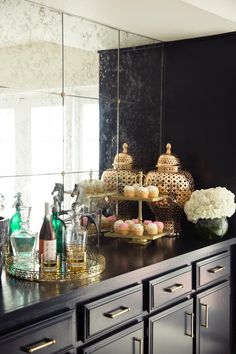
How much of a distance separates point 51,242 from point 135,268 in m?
0.39

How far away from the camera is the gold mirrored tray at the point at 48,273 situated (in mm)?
2184

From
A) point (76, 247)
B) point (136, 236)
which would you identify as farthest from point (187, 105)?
point (76, 247)

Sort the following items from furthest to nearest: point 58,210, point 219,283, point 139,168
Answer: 1. point 139,168
2. point 219,283
3. point 58,210

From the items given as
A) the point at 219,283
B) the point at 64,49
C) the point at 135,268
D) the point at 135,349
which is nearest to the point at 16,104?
the point at 64,49

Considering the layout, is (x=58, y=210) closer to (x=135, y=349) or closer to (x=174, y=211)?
(x=135, y=349)

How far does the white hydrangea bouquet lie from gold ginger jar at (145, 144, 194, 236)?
0.30ft

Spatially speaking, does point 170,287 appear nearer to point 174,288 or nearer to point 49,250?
point 174,288

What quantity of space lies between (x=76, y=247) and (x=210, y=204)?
94 cm

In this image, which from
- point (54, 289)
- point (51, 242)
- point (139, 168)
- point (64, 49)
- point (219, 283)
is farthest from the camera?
point (139, 168)

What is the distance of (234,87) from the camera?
323 centimetres

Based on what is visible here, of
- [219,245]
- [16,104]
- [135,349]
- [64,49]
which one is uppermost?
[64,49]

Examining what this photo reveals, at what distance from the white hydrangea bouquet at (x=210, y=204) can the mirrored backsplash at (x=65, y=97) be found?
497mm

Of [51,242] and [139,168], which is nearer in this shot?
[51,242]

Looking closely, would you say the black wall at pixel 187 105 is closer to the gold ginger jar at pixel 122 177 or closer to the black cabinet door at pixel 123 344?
the gold ginger jar at pixel 122 177
